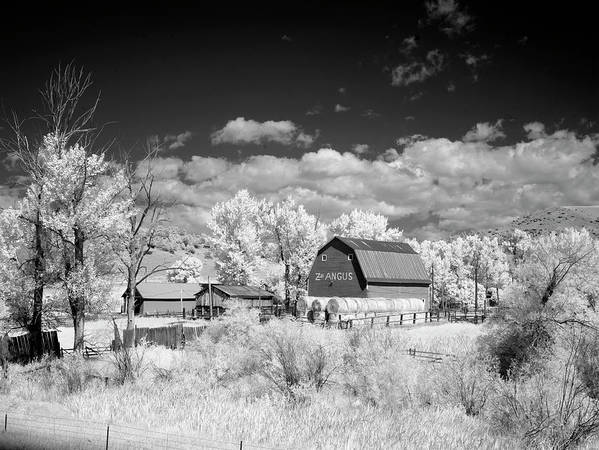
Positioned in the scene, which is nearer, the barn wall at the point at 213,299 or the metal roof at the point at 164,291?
the barn wall at the point at 213,299

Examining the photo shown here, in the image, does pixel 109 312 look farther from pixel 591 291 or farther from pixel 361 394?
pixel 591 291

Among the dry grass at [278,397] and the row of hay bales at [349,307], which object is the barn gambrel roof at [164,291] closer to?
the row of hay bales at [349,307]

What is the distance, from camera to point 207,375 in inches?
905

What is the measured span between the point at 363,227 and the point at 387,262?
17731mm

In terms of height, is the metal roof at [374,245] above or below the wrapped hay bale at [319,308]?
above

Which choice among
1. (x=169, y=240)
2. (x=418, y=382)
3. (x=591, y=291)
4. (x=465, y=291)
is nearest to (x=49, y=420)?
(x=418, y=382)

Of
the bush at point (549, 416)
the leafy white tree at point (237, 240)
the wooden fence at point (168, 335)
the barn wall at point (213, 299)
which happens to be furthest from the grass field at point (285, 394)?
the leafy white tree at point (237, 240)

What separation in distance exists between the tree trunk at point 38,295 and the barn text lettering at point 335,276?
3273 centimetres

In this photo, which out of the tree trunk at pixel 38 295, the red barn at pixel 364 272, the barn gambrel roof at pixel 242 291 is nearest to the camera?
the tree trunk at pixel 38 295

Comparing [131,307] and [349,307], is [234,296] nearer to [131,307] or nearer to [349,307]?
[349,307]

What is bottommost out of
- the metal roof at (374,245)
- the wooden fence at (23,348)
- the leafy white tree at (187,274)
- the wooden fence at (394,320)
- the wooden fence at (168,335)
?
the wooden fence at (394,320)

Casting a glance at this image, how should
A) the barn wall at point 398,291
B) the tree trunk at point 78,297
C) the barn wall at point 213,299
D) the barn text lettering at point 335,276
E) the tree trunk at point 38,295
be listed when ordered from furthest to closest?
the barn wall at point 213,299 < the barn text lettering at point 335,276 < the barn wall at point 398,291 < the tree trunk at point 78,297 < the tree trunk at point 38,295

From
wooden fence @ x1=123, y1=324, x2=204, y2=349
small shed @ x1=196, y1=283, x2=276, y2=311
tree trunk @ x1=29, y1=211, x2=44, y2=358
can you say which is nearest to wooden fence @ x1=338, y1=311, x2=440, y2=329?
wooden fence @ x1=123, y1=324, x2=204, y2=349

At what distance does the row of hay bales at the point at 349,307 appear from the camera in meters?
44.7
